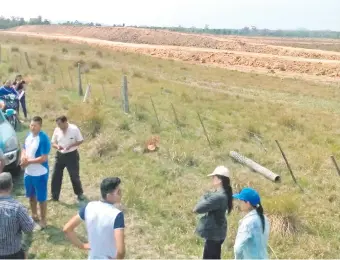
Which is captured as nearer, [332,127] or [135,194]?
[135,194]

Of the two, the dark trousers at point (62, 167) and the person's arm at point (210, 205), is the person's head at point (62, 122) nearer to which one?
the dark trousers at point (62, 167)

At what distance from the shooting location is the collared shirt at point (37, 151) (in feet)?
20.6

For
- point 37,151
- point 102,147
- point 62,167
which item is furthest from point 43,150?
point 102,147

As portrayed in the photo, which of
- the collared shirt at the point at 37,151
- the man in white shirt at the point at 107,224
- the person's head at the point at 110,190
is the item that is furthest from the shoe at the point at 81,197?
the person's head at the point at 110,190

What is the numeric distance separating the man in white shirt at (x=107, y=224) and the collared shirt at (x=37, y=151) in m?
2.64

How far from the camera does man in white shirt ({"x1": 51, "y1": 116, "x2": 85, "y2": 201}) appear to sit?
7.15 metres

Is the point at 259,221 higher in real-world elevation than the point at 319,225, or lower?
higher

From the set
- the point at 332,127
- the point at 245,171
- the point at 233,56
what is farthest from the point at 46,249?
the point at 233,56

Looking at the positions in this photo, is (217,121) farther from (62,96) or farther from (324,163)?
(62,96)

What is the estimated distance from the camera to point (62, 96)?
664 inches

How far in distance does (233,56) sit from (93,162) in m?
44.4

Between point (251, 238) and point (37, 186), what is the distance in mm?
3283

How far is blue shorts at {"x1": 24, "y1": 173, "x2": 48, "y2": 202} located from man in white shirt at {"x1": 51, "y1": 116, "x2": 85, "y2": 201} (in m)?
0.93

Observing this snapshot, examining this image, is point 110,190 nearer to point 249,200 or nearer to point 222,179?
point 249,200
